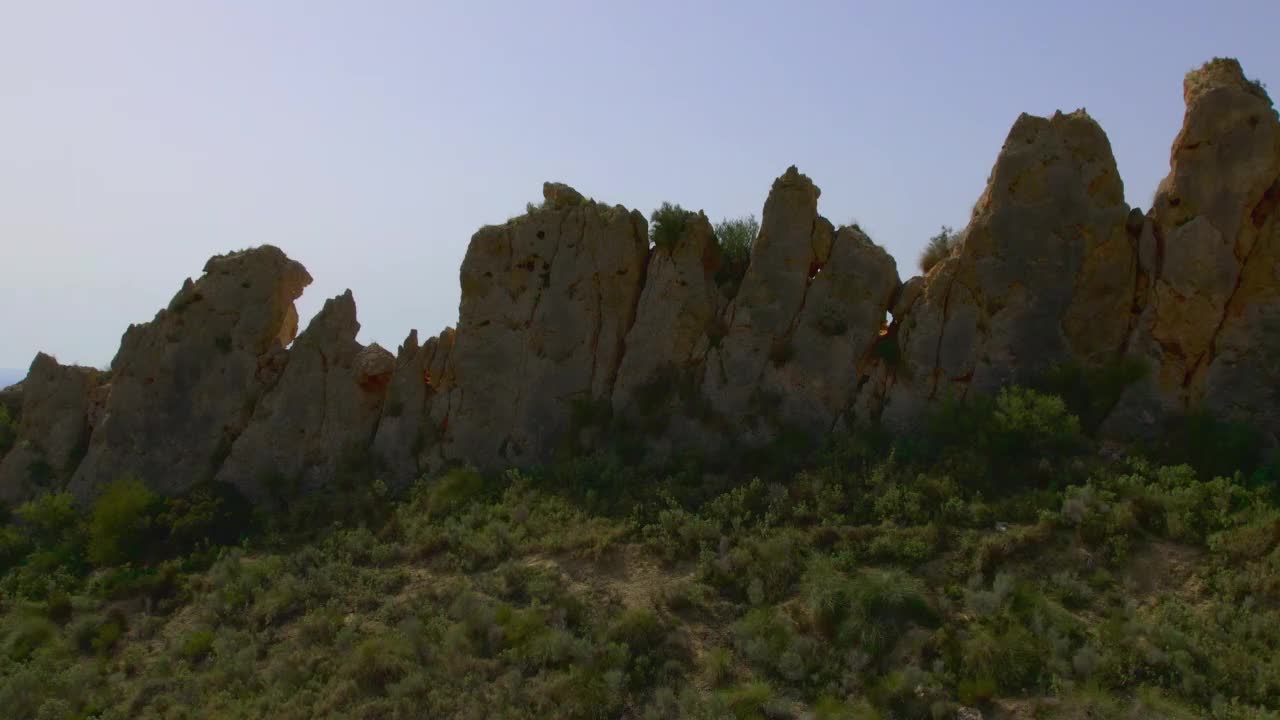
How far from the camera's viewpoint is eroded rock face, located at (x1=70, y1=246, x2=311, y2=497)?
22.0m

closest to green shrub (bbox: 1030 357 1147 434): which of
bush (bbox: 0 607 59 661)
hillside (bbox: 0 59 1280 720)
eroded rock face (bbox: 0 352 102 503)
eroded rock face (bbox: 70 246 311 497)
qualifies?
hillside (bbox: 0 59 1280 720)

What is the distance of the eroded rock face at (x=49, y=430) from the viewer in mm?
23094

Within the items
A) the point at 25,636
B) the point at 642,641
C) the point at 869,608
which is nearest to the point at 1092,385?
the point at 869,608

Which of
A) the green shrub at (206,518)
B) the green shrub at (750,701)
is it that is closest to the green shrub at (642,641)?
the green shrub at (750,701)

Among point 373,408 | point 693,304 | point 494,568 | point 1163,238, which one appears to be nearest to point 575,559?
point 494,568

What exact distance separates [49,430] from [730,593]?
17.3 m

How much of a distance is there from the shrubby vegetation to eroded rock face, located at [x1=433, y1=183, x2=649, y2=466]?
4.27ft

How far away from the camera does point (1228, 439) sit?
51.8 ft

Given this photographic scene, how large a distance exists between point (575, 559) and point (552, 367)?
548cm

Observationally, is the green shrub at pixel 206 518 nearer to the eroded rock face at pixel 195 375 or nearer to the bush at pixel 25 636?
the eroded rock face at pixel 195 375

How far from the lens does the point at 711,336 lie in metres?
20.2

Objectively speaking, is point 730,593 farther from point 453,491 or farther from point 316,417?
point 316,417

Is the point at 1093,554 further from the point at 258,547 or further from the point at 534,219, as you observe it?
the point at 258,547

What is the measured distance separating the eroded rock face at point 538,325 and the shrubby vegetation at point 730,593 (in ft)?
4.27
